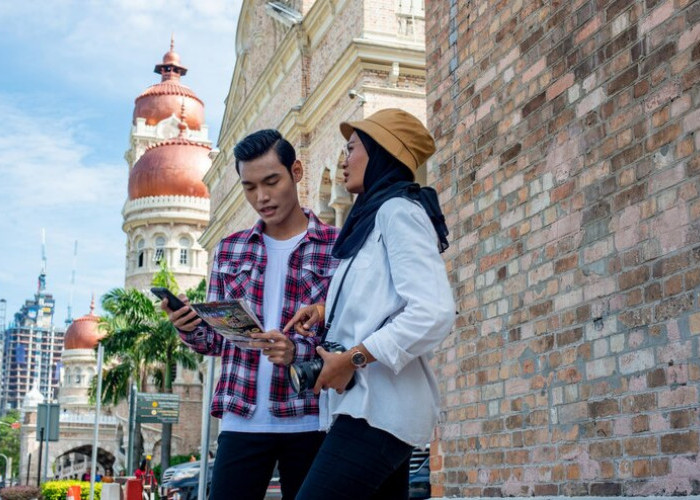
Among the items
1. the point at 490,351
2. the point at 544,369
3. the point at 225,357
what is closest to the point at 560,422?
the point at 544,369

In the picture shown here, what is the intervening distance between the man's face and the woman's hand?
1.06 meters

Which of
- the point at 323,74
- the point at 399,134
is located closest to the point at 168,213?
the point at 323,74

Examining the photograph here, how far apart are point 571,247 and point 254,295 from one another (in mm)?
2351

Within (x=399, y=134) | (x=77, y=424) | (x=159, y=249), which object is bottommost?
(x=399, y=134)

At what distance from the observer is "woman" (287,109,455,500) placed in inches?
119

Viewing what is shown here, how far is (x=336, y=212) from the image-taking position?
24.1 meters

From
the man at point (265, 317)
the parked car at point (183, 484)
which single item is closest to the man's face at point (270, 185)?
the man at point (265, 317)

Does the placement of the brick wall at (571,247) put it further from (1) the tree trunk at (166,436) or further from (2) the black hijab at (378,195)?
(1) the tree trunk at (166,436)

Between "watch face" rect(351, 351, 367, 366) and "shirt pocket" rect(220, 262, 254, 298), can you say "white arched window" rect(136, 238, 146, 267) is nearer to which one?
"shirt pocket" rect(220, 262, 254, 298)

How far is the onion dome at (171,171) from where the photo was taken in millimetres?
68875

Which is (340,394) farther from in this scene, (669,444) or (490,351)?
(490,351)

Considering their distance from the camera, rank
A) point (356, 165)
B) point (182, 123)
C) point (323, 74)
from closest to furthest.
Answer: point (356, 165) < point (323, 74) < point (182, 123)

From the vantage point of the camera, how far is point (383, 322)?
3195 millimetres

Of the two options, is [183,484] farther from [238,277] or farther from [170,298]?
[170,298]
